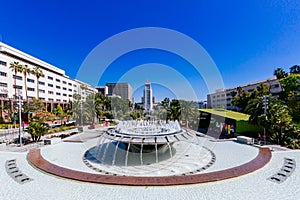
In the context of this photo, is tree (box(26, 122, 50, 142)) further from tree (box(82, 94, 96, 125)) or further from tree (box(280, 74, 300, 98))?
tree (box(280, 74, 300, 98))

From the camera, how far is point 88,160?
14.2 metres

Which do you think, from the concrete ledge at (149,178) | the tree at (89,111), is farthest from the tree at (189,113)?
the concrete ledge at (149,178)

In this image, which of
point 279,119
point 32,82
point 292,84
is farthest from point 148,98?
point 279,119

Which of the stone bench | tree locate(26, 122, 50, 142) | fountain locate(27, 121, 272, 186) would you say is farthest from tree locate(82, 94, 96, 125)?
the stone bench

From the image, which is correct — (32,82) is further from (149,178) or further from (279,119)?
(279,119)

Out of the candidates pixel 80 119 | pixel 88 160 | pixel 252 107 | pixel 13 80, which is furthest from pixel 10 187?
pixel 13 80

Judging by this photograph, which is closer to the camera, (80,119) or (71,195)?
(71,195)

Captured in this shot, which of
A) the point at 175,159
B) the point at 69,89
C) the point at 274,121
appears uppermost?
the point at 69,89

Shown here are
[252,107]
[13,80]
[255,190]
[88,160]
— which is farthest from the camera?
[13,80]

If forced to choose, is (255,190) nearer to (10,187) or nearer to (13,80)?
(10,187)

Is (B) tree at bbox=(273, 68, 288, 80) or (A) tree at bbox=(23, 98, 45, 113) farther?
(B) tree at bbox=(273, 68, 288, 80)

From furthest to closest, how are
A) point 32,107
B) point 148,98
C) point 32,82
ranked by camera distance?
1. point 148,98
2. point 32,82
3. point 32,107

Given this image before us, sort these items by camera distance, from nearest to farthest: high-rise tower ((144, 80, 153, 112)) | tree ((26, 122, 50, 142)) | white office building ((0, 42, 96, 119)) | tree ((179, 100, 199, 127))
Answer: tree ((26, 122, 50, 142)) → tree ((179, 100, 199, 127)) → white office building ((0, 42, 96, 119)) → high-rise tower ((144, 80, 153, 112))

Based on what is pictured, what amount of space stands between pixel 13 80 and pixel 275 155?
58.8 meters
